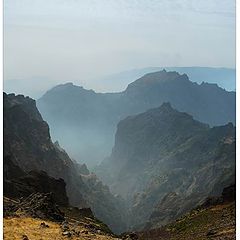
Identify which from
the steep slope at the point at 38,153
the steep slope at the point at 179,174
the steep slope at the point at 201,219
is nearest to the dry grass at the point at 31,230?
the steep slope at the point at 201,219

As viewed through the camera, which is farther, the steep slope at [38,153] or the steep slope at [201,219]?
the steep slope at [38,153]

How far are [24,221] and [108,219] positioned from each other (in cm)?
9136

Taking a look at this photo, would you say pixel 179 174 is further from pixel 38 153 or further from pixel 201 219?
pixel 201 219

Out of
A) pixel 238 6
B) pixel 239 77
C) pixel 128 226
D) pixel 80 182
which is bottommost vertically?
pixel 128 226

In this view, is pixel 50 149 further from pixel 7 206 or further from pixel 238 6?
pixel 238 6

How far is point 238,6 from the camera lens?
11.5 m

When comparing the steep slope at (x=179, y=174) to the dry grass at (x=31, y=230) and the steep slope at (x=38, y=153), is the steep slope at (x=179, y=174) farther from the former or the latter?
the dry grass at (x=31, y=230)

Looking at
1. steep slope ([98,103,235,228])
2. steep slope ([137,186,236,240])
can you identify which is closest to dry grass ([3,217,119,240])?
steep slope ([137,186,236,240])

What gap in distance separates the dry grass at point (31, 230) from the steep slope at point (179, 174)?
70.7 m

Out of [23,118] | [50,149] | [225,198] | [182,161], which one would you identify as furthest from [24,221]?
[182,161]

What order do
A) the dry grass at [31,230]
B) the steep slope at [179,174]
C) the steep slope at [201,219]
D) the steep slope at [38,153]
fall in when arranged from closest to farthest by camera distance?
the dry grass at [31,230] < the steep slope at [201,219] < the steep slope at [38,153] < the steep slope at [179,174]

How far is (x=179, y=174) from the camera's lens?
487ft

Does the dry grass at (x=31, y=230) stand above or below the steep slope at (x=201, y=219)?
above

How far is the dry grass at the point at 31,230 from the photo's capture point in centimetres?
1811
